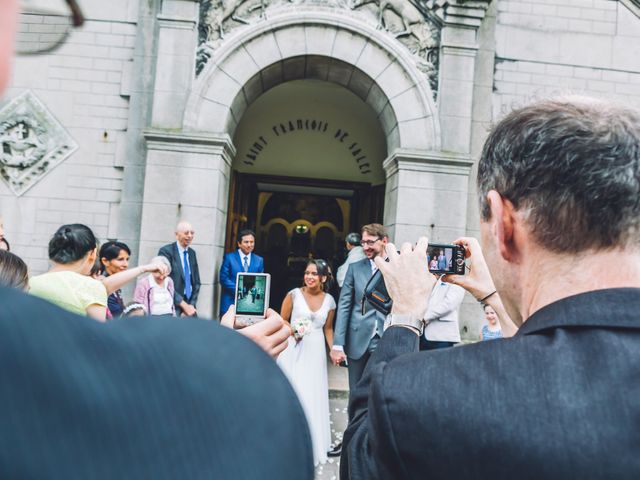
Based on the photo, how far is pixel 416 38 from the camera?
7.79 meters

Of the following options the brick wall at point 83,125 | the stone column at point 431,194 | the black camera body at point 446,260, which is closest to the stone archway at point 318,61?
the stone column at point 431,194

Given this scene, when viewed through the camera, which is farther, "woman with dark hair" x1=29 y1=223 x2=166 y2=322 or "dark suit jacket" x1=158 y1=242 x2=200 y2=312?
"dark suit jacket" x1=158 y1=242 x2=200 y2=312

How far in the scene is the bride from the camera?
4941mm

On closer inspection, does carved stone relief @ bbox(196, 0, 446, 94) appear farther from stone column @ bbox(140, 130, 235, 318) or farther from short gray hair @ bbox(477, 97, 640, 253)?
short gray hair @ bbox(477, 97, 640, 253)

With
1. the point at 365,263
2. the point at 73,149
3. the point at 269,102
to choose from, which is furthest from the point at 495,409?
the point at 269,102

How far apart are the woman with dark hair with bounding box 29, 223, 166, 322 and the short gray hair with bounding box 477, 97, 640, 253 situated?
245cm

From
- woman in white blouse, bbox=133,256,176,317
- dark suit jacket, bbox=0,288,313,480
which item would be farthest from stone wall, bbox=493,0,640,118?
dark suit jacket, bbox=0,288,313,480

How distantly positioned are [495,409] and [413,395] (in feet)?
0.48

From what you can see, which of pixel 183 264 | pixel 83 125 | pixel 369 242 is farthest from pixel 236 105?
pixel 369 242

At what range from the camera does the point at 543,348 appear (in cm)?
90

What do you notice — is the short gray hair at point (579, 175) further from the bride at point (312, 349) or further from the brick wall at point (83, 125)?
the brick wall at point (83, 125)

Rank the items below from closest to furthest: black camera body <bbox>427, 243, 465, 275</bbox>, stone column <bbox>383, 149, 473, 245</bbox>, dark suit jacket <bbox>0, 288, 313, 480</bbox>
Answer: dark suit jacket <bbox>0, 288, 313, 480</bbox>
black camera body <bbox>427, 243, 465, 275</bbox>
stone column <bbox>383, 149, 473, 245</bbox>

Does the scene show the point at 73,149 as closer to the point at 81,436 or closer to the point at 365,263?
the point at 365,263

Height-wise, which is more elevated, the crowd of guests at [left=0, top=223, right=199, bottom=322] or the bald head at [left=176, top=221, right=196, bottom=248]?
the bald head at [left=176, top=221, right=196, bottom=248]
